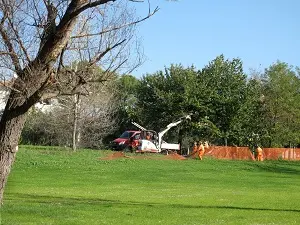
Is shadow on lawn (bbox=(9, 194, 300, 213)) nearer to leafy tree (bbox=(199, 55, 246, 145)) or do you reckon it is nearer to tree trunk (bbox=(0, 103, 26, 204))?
tree trunk (bbox=(0, 103, 26, 204))

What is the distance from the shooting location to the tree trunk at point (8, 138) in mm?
8414

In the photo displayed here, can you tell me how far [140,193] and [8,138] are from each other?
1426 centimetres

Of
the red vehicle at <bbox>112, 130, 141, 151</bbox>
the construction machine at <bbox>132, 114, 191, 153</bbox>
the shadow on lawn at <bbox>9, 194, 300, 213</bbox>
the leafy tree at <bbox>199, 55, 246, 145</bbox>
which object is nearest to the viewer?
the shadow on lawn at <bbox>9, 194, 300, 213</bbox>

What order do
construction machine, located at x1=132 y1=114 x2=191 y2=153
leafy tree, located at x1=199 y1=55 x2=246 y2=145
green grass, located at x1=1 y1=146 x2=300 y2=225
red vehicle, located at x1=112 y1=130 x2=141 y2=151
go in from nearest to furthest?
1. green grass, located at x1=1 y1=146 x2=300 y2=225
2. construction machine, located at x1=132 y1=114 x2=191 y2=153
3. red vehicle, located at x1=112 y1=130 x2=141 y2=151
4. leafy tree, located at x1=199 y1=55 x2=246 y2=145

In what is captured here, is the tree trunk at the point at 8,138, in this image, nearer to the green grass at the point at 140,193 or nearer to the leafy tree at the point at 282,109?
the green grass at the point at 140,193

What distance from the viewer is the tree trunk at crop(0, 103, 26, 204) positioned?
8414 mm

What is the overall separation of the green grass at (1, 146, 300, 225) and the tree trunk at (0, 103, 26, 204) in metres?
4.68

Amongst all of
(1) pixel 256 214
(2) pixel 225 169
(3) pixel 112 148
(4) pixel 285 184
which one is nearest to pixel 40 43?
(1) pixel 256 214

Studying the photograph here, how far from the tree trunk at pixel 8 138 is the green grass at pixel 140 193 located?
4677mm

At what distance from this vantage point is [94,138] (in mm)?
59312

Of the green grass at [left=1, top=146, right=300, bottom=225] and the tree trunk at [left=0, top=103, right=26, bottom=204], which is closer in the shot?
the tree trunk at [left=0, top=103, right=26, bottom=204]

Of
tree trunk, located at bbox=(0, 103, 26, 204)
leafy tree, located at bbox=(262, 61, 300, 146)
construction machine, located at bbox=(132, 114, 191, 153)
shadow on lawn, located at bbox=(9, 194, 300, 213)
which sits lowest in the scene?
shadow on lawn, located at bbox=(9, 194, 300, 213)

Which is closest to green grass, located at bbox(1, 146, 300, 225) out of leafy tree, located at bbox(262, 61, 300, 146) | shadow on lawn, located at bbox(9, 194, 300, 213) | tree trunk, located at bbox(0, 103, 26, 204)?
shadow on lawn, located at bbox(9, 194, 300, 213)

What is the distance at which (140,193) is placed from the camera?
22281 millimetres
